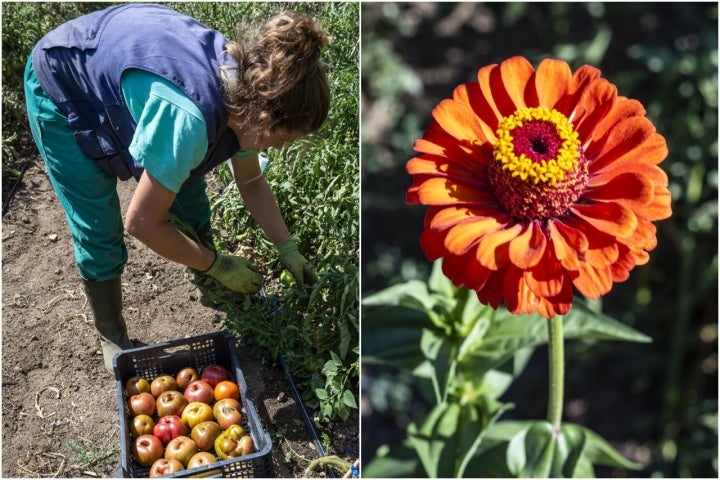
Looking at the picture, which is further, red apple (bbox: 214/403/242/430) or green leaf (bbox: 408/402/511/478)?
red apple (bbox: 214/403/242/430)

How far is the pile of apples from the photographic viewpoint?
70.3 inches

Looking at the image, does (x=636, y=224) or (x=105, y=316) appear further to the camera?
(x=105, y=316)

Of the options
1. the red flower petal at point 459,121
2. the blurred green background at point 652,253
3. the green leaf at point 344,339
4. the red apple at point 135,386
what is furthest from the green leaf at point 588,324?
the red apple at point 135,386

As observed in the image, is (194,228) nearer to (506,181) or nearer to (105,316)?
(105,316)

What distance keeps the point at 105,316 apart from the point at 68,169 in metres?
0.52

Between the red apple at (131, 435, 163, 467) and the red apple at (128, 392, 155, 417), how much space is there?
110mm

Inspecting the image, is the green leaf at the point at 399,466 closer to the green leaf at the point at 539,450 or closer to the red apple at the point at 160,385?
the green leaf at the point at 539,450

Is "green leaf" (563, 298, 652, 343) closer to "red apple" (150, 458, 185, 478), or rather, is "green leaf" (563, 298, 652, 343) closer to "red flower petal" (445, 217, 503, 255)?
"red flower petal" (445, 217, 503, 255)

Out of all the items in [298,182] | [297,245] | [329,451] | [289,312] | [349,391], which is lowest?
[329,451]

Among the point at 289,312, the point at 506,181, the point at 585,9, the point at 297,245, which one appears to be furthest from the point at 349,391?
the point at 585,9

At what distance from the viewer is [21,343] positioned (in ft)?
7.33

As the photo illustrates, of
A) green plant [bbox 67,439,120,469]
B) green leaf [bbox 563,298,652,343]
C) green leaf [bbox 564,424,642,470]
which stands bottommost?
green plant [bbox 67,439,120,469]

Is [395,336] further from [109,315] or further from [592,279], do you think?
[109,315]

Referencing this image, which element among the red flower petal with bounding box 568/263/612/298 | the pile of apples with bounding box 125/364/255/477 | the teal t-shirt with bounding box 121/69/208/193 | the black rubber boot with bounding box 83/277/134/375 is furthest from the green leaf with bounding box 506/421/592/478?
the black rubber boot with bounding box 83/277/134/375
